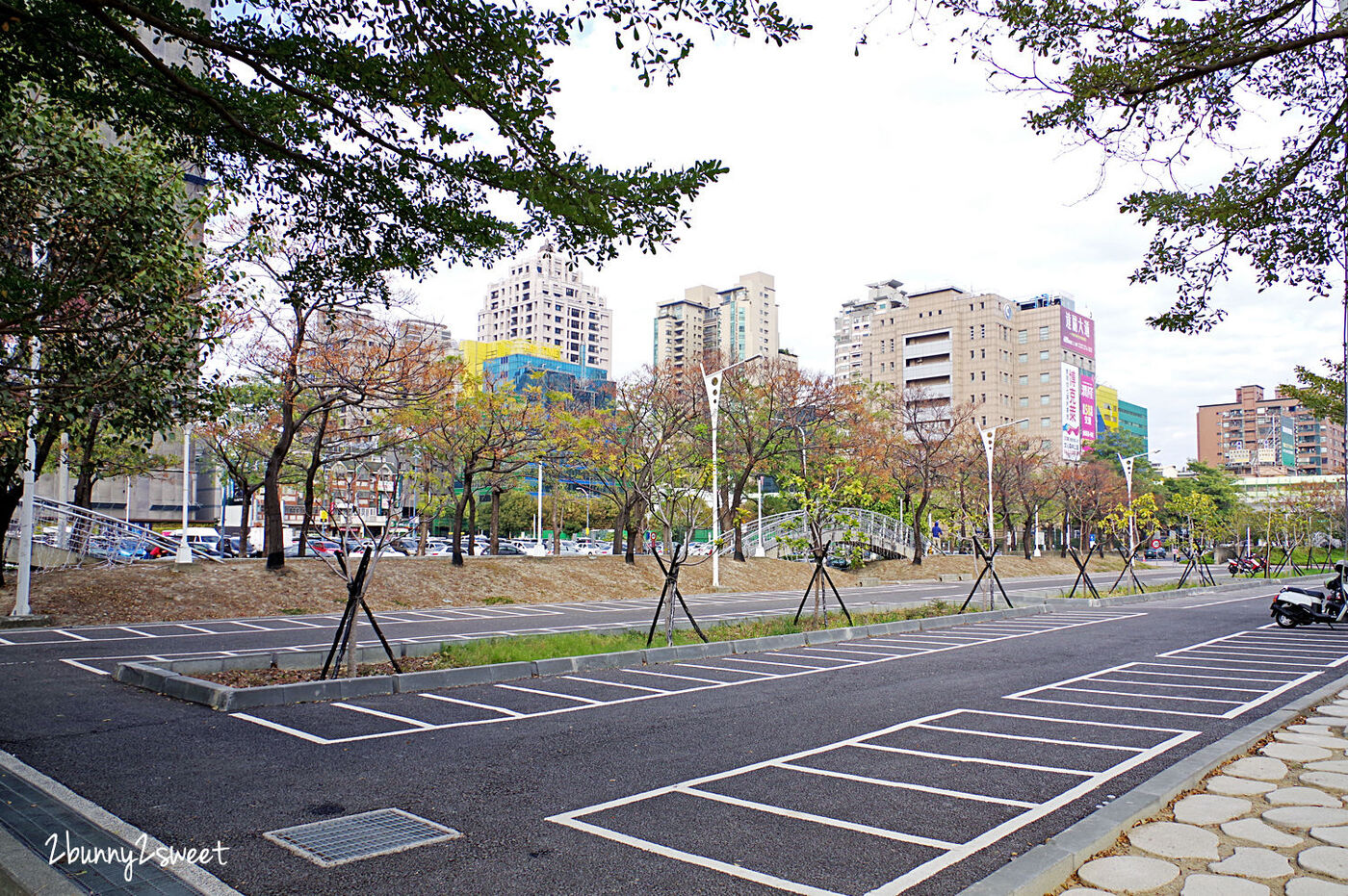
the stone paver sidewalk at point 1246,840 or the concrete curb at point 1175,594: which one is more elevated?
the stone paver sidewalk at point 1246,840

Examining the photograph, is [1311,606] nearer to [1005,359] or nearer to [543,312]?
[1005,359]

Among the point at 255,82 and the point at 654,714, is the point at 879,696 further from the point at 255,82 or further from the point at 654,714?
the point at 255,82

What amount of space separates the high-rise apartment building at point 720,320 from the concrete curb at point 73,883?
468 ft

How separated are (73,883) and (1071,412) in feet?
339

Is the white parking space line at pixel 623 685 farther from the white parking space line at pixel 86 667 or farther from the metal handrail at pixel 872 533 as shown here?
the metal handrail at pixel 872 533

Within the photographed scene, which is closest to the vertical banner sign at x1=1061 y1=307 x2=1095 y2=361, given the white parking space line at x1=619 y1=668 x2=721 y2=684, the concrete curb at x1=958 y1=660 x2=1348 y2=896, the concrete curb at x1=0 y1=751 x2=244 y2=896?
the white parking space line at x1=619 y1=668 x2=721 y2=684

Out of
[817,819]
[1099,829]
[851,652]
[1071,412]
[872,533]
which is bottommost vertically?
[851,652]

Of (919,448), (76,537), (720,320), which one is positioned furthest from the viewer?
(720,320)

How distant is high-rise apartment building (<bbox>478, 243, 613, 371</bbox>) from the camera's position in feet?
408

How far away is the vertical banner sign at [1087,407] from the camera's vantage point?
97.9m

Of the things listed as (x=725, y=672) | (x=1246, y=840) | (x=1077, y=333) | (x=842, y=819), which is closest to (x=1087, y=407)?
(x=1077, y=333)

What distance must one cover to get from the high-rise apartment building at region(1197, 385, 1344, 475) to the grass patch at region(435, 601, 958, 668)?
4732 inches

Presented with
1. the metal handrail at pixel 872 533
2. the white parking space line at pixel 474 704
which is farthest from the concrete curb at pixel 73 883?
the metal handrail at pixel 872 533

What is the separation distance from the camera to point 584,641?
13.0 meters
